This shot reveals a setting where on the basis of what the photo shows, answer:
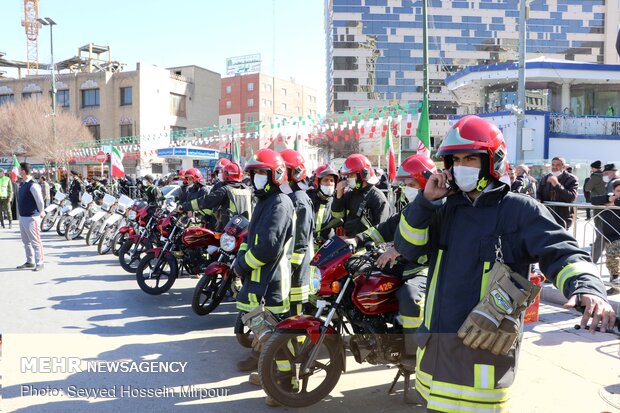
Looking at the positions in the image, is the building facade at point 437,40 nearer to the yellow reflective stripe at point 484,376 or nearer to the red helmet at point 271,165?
the red helmet at point 271,165

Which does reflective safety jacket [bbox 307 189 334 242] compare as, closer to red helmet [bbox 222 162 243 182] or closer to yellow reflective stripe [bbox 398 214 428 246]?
red helmet [bbox 222 162 243 182]

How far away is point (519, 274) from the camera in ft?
7.60

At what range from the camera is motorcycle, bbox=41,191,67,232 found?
1566cm

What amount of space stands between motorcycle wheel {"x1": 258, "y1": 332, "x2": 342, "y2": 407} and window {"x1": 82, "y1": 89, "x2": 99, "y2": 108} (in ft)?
168

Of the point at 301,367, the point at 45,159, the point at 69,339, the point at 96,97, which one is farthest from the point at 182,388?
the point at 96,97

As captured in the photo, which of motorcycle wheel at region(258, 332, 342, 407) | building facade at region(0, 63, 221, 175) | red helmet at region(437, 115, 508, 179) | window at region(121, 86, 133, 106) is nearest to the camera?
red helmet at region(437, 115, 508, 179)

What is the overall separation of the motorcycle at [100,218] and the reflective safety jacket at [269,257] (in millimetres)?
8672

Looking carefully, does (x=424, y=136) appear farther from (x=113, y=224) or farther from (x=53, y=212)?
(x=53, y=212)

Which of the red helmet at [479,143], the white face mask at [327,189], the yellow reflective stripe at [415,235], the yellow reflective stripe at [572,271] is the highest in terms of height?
the red helmet at [479,143]

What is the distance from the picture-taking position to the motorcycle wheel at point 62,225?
1477cm

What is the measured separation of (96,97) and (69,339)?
4910cm

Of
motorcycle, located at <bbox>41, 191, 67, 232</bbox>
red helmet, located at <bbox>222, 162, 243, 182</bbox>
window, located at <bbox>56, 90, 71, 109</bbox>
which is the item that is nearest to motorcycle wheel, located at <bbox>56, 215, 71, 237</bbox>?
motorcycle, located at <bbox>41, 191, 67, 232</bbox>

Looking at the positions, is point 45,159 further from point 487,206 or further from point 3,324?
point 487,206

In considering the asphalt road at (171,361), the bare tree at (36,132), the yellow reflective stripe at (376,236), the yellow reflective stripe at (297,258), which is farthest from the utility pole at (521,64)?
the bare tree at (36,132)
